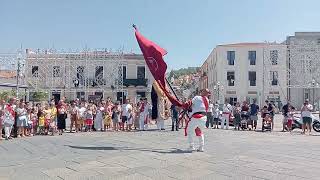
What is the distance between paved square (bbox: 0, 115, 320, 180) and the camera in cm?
848

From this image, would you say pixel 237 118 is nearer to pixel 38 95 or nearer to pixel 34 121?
pixel 34 121

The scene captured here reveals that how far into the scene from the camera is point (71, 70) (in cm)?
4681

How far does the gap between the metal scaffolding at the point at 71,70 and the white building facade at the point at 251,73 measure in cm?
1651

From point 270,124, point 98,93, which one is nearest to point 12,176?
point 270,124

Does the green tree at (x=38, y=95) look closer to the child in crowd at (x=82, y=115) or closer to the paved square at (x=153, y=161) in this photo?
the child in crowd at (x=82, y=115)

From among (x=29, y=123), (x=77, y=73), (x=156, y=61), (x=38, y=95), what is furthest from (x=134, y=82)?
(x=156, y=61)

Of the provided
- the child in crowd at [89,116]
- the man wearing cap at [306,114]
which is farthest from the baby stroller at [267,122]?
the child in crowd at [89,116]

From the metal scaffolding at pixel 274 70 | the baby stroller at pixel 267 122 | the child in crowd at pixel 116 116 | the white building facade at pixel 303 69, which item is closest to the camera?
the child in crowd at pixel 116 116

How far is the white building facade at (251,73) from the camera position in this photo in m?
56.6

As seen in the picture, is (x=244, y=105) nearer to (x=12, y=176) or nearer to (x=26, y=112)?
(x=26, y=112)

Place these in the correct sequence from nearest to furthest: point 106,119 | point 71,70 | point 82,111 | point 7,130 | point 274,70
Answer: point 7,130, point 82,111, point 106,119, point 71,70, point 274,70

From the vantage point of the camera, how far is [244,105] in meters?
22.2

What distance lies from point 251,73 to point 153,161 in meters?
50.5

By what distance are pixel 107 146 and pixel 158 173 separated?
4616 mm
